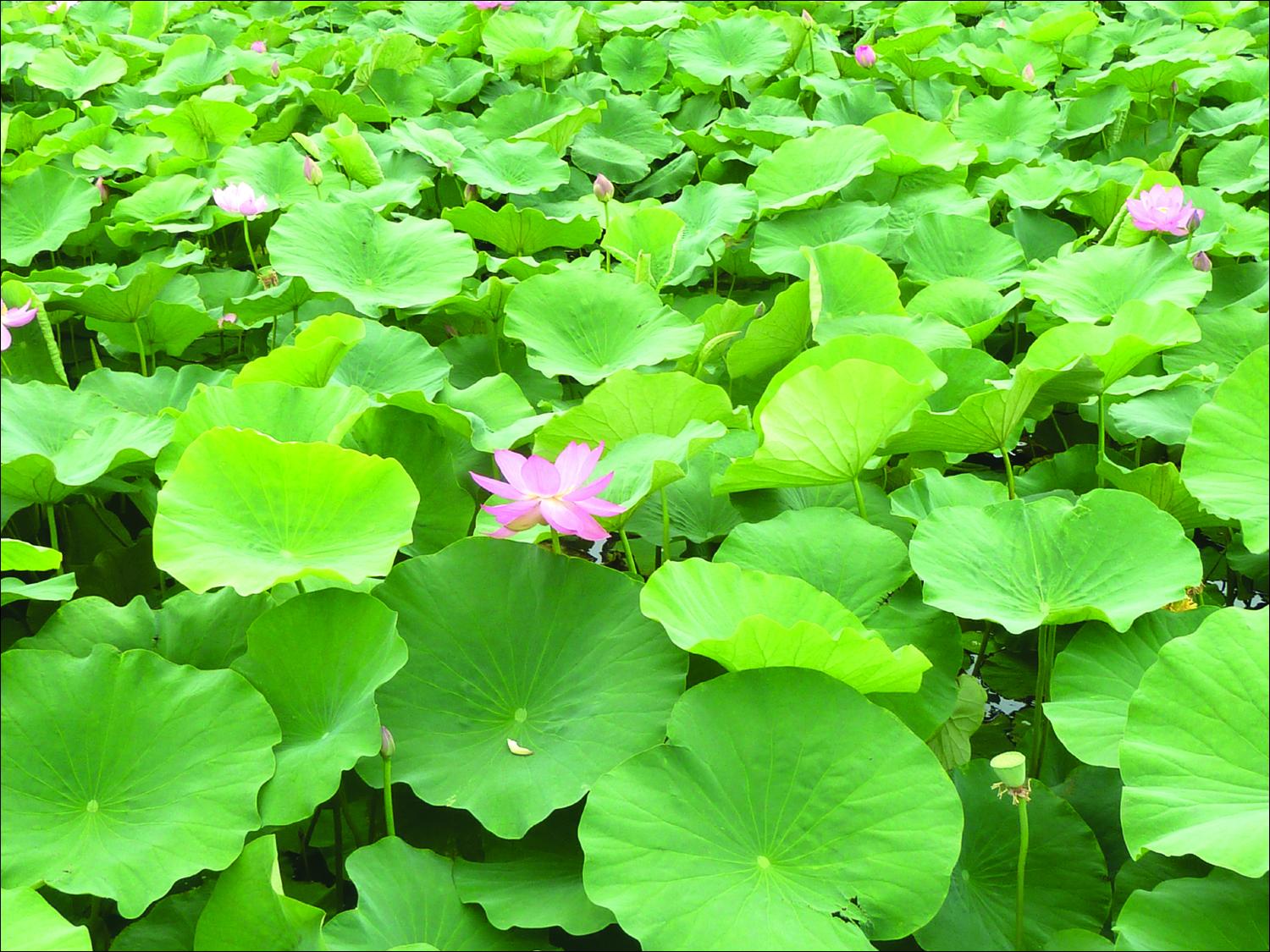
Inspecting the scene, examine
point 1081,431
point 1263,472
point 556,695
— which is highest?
point 1263,472

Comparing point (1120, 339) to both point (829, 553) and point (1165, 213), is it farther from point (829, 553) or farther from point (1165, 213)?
point (1165, 213)

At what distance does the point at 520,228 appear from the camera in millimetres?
1774

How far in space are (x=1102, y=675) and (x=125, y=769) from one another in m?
0.80

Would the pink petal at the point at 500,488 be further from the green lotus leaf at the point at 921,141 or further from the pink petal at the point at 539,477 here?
the green lotus leaf at the point at 921,141

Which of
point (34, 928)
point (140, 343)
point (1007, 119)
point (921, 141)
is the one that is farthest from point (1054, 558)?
point (1007, 119)

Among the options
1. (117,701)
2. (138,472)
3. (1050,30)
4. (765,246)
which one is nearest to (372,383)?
(138,472)

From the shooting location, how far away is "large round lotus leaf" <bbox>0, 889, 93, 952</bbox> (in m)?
0.69

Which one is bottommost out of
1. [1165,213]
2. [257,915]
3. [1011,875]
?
[1011,875]

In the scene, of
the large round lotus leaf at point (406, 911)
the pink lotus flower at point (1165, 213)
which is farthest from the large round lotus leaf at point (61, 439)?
the pink lotus flower at point (1165, 213)

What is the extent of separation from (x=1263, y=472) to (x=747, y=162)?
128 cm

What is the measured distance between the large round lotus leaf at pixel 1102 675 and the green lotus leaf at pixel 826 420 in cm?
26

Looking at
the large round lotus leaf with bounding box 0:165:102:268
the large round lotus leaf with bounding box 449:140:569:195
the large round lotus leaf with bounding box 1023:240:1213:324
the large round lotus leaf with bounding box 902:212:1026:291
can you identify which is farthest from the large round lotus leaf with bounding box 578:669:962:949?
the large round lotus leaf with bounding box 0:165:102:268

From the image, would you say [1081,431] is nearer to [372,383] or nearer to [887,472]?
[887,472]

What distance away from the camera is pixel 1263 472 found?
3.10ft
